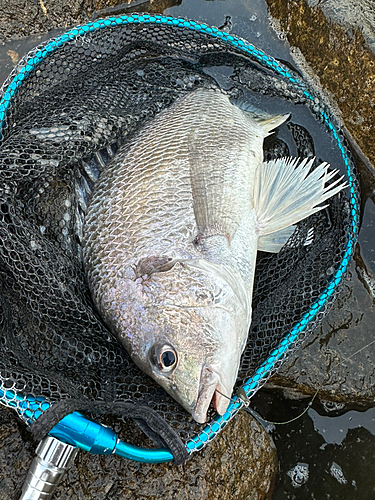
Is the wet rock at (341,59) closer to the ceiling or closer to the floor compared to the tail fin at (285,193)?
closer to the ceiling

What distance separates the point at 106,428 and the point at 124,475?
88 centimetres

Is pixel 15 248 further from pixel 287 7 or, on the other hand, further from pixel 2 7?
pixel 287 7

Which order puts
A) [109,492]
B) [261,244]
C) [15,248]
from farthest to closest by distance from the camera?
[261,244]
[109,492]
[15,248]

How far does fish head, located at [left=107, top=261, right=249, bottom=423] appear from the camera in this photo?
7.99 ft

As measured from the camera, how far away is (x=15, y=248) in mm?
2561

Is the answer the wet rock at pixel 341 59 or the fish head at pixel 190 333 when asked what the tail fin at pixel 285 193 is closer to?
the fish head at pixel 190 333

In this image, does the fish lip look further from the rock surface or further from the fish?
the rock surface

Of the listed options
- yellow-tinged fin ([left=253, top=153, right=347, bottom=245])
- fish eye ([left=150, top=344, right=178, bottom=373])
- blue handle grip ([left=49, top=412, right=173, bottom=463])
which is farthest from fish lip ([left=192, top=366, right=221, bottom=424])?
yellow-tinged fin ([left=253, top=153, right=347, bottom=245])

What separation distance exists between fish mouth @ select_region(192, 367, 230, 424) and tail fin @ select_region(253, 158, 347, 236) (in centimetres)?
115

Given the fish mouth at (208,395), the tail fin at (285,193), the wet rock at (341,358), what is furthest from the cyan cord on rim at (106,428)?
the wet rock at (341,358)

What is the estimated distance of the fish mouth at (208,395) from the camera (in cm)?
240

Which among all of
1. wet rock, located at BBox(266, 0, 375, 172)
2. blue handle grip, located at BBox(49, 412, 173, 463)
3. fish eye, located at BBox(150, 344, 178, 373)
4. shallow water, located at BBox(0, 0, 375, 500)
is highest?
wet rock, located at BBox(266, 0, 375, 172)

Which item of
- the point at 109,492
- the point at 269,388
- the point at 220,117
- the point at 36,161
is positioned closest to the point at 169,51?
the point at 220,117

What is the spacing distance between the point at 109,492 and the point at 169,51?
337 centimetres
